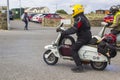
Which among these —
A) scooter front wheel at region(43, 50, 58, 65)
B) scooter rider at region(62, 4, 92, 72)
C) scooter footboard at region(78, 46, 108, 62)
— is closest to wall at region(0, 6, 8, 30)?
scooter front wheel at region(43, 50, 58, 65)

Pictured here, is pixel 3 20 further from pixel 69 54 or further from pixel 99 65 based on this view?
pixel 99 65

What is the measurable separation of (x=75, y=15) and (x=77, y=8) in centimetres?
20

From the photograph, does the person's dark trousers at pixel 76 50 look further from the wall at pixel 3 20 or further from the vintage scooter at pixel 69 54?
the wall at pixel 3 20

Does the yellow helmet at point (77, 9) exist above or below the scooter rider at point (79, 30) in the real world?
above

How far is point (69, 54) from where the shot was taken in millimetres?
11031

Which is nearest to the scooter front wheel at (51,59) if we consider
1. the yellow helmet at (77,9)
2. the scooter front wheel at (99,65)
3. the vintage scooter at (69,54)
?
the vintage scooter at (69,54)

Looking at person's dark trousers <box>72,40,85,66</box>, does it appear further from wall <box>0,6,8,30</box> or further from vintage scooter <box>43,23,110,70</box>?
wall <box>0,6,8,30</box>

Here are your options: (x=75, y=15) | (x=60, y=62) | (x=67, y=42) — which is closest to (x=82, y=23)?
(x=75, y=15)

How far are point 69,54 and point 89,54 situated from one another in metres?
0.63

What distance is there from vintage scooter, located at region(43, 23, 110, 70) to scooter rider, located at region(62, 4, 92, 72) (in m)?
0.17

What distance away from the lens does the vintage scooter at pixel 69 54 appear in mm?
10680

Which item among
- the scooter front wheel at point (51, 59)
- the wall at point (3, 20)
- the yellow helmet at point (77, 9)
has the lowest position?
the wall at point (3, 20)

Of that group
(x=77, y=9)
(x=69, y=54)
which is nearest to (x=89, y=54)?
(x=69, y=54)

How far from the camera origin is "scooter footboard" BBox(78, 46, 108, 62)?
34.9ft
